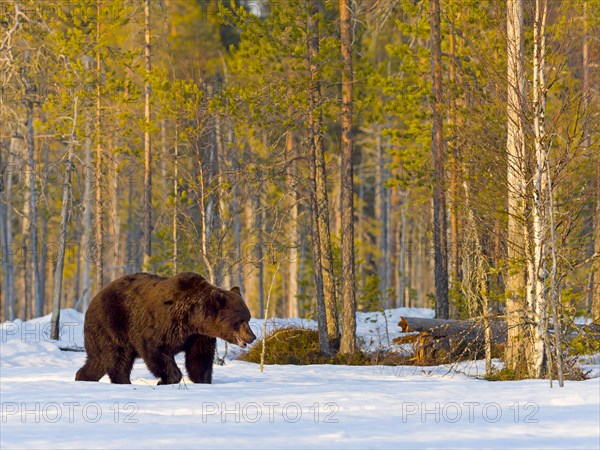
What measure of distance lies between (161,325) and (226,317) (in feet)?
2.47

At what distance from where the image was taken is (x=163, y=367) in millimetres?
11039

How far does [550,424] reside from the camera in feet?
23.6

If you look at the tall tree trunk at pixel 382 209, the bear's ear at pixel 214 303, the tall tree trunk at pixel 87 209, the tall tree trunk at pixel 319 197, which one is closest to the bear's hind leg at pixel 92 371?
the bear's ear at pixel 214 303

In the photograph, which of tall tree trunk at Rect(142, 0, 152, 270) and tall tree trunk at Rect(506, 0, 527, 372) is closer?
tall tree trunk at Rect(506, 0, 527, 372)

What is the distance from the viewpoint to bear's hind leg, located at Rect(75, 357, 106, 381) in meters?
11.5

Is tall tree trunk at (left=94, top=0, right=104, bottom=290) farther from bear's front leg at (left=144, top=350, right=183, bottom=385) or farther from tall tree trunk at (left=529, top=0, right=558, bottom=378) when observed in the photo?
tall tree trunk at (left=529, top=0, right=558, bottom=378)

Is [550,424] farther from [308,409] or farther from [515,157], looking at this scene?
[515,157]

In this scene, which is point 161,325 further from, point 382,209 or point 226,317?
point 382,209

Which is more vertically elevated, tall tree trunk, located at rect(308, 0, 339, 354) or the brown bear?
tall tree trunk, located at rect(308, 0, 339, 354)

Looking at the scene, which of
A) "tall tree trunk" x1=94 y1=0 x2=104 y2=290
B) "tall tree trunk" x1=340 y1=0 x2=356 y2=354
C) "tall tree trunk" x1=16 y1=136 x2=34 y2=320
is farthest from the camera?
"tall tree trunk" x1=16 y1=136 x2=34 y2=320

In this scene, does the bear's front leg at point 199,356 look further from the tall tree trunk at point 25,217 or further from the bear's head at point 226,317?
the tall tree trunk at point 25,217

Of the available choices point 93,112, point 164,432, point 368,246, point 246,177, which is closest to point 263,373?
point 246,177

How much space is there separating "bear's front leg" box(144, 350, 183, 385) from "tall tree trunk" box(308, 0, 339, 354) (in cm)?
870

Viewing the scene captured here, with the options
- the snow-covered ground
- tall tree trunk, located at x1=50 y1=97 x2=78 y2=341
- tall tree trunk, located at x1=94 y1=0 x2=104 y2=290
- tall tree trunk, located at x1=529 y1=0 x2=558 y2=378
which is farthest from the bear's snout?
tall tree trunk, located at x1=94 y1=0 x2=104 y2=290
